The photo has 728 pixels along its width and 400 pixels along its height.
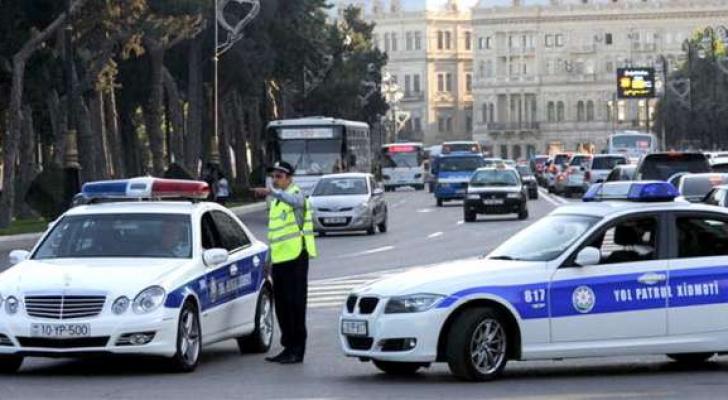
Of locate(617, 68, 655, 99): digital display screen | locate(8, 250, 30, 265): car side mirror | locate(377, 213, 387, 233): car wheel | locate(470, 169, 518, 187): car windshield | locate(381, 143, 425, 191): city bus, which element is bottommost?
locate(381, 143, 425, 191): city bus

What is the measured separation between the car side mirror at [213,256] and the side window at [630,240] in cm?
334

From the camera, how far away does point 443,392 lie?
47.4 feet

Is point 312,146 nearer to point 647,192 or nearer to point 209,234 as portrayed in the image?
point 209,234

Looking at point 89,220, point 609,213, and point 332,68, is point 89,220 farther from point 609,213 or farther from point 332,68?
point 332,68

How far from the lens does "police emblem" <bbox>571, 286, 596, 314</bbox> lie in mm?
15180

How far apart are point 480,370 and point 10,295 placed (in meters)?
3.89

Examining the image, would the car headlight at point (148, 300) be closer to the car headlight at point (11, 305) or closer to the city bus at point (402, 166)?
the car headlight at point (11, 305)

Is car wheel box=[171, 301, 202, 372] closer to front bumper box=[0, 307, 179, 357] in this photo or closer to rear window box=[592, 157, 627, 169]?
front bumper box=[0, 307, 179, 357]

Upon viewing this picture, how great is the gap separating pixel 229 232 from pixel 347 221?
28.5 m

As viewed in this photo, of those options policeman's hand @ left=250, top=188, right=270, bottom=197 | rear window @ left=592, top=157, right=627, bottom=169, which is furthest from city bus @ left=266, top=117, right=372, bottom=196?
policeman's hand @ left=250, top=188, right=270, bottom=197

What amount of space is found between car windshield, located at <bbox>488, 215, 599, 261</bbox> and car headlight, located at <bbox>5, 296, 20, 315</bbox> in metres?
3.93

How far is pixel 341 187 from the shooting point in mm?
47031

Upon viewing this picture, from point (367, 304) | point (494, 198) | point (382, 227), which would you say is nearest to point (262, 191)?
point (367, 304)

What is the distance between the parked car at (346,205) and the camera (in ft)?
152
